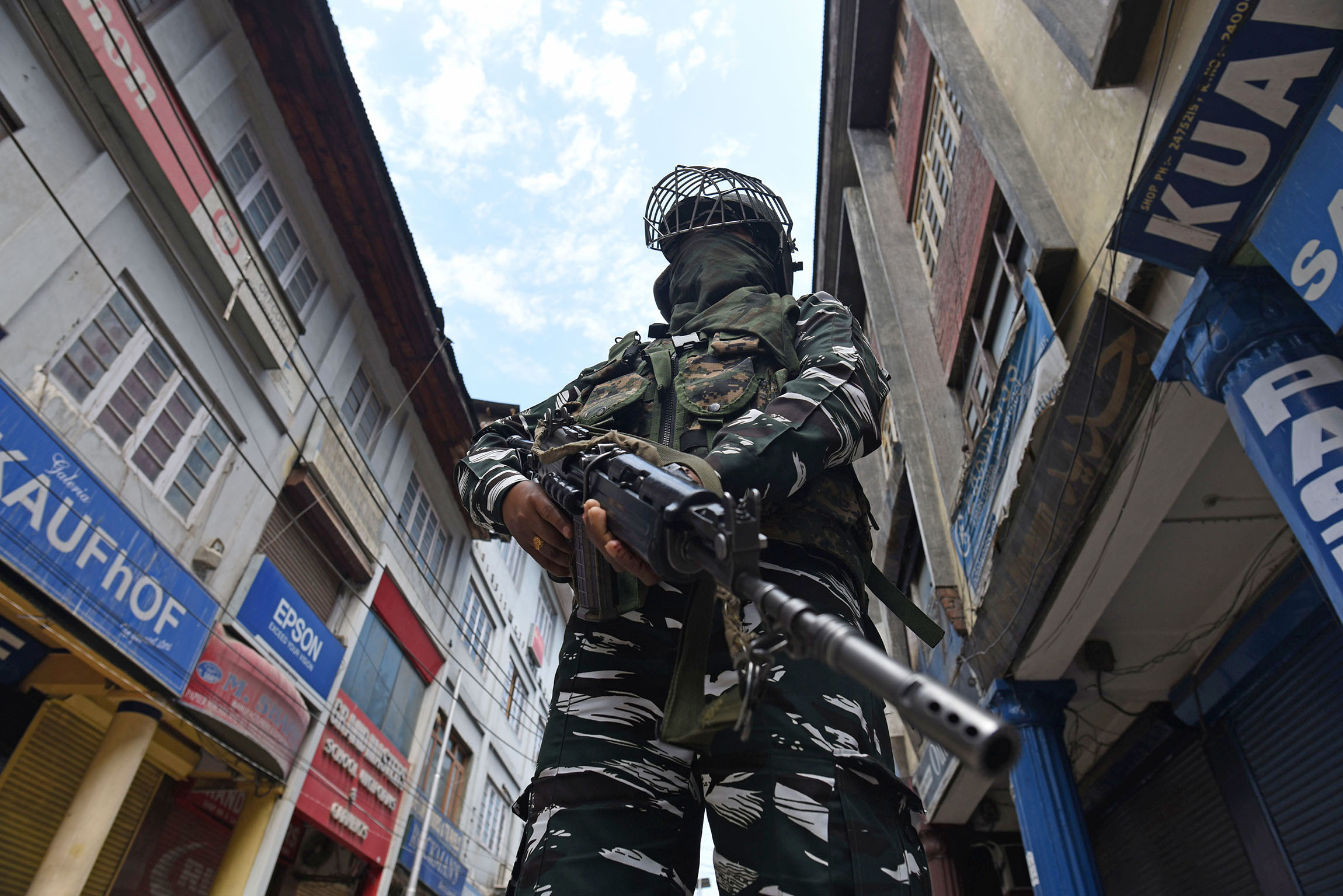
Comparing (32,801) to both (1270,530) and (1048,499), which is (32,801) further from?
(1270,530)

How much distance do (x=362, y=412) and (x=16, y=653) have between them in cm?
598

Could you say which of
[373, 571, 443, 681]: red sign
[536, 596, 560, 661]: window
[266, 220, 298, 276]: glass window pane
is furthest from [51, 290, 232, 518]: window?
[536, 596, 560, 661]: window

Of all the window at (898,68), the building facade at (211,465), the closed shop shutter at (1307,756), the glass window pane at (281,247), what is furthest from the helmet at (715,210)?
the window at (898,68)

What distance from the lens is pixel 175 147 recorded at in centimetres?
673

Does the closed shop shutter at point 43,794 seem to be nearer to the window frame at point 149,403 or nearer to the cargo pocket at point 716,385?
the window frame at point 149,403

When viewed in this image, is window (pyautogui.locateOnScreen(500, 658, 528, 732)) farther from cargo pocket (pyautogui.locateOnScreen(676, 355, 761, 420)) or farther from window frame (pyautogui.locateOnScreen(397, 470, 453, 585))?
cargo pocket (pyautogui.locateOnScreen(676, 355, 761, 420))

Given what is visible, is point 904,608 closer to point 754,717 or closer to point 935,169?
point 754,717

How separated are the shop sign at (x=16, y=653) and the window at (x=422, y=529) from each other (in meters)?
5.87

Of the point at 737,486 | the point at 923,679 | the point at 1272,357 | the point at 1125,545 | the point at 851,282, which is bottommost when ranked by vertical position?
the point at 923,679

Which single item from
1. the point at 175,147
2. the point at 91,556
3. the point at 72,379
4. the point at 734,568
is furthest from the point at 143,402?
the point at 734,568

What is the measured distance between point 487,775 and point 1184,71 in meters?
16.9

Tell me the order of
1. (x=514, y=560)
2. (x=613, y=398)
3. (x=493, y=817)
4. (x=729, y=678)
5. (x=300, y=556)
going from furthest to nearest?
1. (x=514, y=560)
2. (x=493, y=817)
3. (x=300, y=556)
4. (x=613, y=398)
5. (x=729, y=678)

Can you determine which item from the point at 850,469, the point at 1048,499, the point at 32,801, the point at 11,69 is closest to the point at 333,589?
the point at 32,801

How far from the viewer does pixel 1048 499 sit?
4176mm
